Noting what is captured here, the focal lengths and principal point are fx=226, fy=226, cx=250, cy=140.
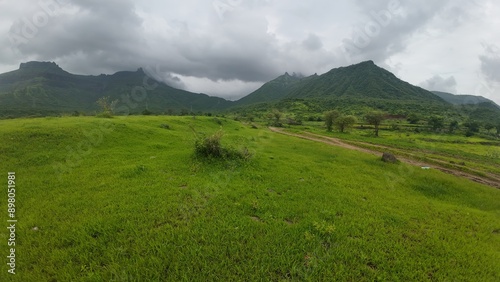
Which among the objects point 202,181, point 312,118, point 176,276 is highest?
point 312,118

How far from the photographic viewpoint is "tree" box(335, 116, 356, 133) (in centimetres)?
7762

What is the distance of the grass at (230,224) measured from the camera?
714 cm

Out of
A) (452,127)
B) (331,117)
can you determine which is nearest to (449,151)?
(331,117)

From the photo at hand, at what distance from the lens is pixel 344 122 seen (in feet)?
259

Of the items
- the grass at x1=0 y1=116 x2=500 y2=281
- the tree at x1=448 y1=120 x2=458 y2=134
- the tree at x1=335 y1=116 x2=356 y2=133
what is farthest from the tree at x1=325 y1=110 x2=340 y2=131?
the grass at x1=0 y1=116 x2=500 y2=281

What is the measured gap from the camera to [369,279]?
23.4ft

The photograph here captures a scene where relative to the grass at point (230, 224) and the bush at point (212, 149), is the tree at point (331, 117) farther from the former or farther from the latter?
the bush at point (212, 149)

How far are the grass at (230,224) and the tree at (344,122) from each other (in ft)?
205

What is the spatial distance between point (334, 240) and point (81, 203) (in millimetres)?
11241

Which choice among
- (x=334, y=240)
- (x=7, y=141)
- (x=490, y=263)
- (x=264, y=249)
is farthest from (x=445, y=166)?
(x=7, y=141)

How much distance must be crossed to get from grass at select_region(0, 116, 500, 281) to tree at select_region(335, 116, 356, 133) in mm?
62636

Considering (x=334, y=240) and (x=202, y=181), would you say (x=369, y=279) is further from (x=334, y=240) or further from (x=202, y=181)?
(x=202, y=181)

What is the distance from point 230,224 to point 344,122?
256 feet

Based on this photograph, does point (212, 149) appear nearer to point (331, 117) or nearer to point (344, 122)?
point (344, 122)
